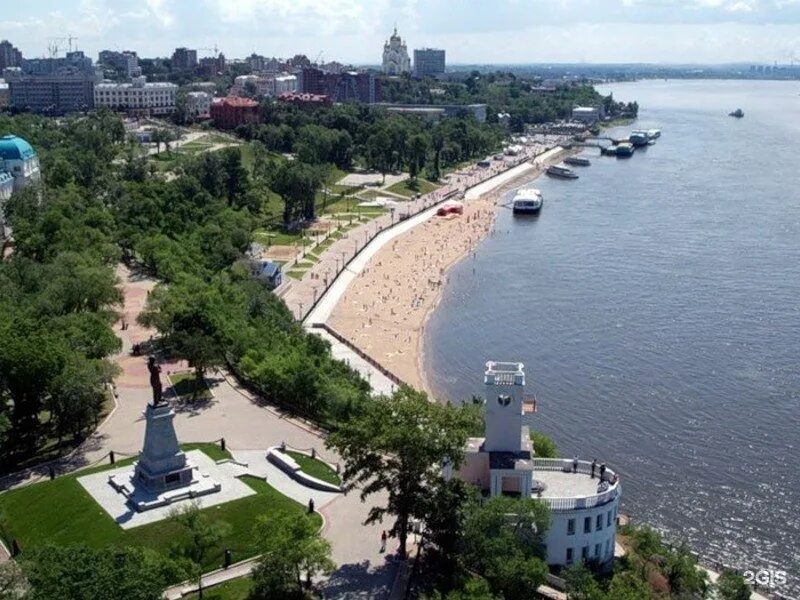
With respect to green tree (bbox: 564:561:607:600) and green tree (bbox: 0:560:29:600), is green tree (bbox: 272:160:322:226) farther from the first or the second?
Result: green tree (bbox: 0:560:29:600)

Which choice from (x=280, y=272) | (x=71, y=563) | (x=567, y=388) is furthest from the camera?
(x=280, y=272)

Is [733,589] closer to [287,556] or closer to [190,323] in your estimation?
[287,556]

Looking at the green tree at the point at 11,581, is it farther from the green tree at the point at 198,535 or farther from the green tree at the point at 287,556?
the green tree at the point at 287,556

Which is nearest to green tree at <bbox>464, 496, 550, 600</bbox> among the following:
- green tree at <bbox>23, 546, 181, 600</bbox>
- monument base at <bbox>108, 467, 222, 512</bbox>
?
green tree at <bbox>23, 546, 181, 600</bbox>

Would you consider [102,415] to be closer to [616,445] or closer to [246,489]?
[246,489]

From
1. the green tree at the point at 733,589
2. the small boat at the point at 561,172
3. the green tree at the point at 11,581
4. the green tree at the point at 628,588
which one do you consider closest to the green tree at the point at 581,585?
the green tree at the point at 628,588

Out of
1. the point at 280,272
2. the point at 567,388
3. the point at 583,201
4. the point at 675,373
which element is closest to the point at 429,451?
the point at 567,388
